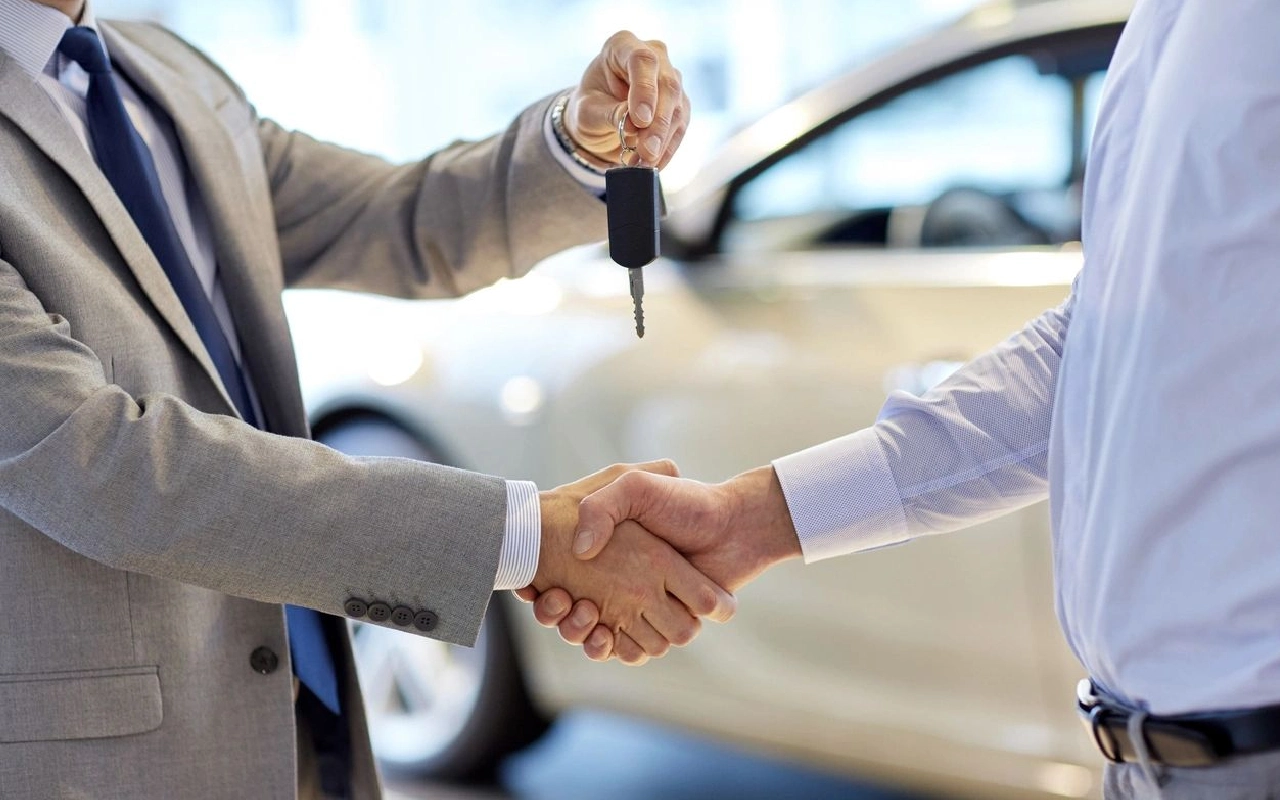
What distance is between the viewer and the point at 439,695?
10.3ft

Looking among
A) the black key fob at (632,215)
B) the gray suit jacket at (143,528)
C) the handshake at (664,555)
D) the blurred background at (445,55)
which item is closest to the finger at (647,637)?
the handshake at (664,555)

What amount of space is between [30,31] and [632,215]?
65 cm

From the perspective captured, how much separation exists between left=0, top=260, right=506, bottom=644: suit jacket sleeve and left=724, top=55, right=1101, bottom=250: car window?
5.31ft

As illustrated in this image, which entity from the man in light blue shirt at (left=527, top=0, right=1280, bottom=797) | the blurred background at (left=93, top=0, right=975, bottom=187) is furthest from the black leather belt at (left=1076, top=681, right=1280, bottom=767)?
the blurred background at (left=93, top=0, right=975, bottom=187)

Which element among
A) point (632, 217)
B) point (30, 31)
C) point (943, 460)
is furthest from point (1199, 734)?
point (30, 31)

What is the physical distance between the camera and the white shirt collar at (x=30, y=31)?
1.44 metres

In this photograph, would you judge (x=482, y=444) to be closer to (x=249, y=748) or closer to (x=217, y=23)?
(x=249, y=748)

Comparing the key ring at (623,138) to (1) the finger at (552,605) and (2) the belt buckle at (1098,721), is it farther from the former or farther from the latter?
(2) the belt buckle at (1098,721)

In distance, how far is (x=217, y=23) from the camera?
9844 mm

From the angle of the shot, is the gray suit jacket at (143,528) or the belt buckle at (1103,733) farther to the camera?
the gray suit jacket at (143,528)

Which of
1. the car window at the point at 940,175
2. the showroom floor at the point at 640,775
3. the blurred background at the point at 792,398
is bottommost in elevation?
the showroom floor at the point at 640,775

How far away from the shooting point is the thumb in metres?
1.55

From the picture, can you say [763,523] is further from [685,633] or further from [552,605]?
[552,605]

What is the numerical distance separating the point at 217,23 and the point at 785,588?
8395mm
